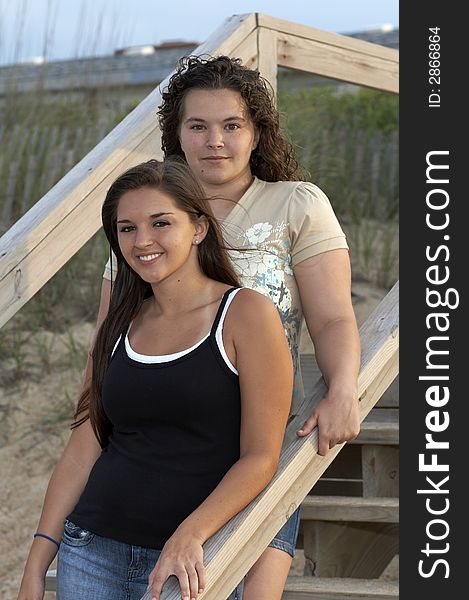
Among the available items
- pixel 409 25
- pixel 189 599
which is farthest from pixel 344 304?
pixel 409 25

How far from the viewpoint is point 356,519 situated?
10.6ft

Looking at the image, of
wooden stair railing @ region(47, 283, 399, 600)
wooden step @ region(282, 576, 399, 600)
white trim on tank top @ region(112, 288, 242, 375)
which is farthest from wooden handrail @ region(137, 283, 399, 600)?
wooden step @ region(282, 576, 399, 600)

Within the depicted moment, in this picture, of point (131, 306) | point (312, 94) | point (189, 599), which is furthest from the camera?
point (312, 94)

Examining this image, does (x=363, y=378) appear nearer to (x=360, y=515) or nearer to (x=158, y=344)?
(x=158, y=344)

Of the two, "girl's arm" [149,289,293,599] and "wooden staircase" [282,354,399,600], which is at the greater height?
"wooden staircase" [282,354,399,600]

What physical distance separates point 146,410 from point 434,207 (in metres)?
1.02

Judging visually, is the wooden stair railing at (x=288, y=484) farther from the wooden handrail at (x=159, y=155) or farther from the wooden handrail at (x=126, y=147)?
the wooden handrail at (x=126, y=147)

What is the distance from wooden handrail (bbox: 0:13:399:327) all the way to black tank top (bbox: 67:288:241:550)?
795 mm

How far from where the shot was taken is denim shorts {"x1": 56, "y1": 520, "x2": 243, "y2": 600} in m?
2.17

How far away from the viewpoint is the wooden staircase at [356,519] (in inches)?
117

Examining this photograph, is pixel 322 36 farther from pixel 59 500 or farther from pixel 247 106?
pixel 59 500

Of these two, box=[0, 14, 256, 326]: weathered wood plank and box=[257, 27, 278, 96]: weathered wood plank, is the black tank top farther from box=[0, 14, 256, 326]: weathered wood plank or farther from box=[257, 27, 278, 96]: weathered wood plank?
box=[257, 27, 278, 96]: weathered wood plank

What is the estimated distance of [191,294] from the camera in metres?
2.29

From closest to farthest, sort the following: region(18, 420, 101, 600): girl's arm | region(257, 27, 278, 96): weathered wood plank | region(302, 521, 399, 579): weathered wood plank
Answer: region(18, 420, 101, 600): girl's arm → region(302, 521, 399, 579): weathered wood plank → region(257, 27, 278, 96): weathered wood plank
